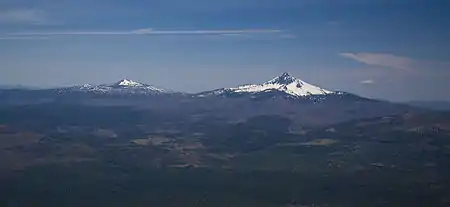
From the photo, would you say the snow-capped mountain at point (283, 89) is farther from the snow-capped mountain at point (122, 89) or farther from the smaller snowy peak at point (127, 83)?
the smaller snowy peak at point (127, 83)

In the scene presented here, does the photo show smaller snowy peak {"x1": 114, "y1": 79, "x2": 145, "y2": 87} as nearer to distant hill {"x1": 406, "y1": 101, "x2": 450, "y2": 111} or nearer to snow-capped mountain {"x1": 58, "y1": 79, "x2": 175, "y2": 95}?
snow-capped mountain {"x1": 58, "y1": 79, "x2": 175, "y2": 95}

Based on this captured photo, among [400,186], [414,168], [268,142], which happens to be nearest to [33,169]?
[268,142]

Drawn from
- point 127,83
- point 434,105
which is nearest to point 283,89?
point 127,83

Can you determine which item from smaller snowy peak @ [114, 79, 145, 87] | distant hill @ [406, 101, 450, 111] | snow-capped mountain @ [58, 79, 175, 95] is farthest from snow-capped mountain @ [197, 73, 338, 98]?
distant hill @ [406, 101, 450, 111]

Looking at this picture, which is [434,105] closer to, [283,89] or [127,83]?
[283,89]

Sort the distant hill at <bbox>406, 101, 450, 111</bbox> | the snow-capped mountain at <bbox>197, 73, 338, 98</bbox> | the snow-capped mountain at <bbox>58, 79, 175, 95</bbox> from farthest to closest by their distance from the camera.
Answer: the snow-capped mountain at <bbox>197, 73, 338, 98</bbox> < the snow-capped mountain at <bbox>58, 79, 175, 95</bbox> < the distant hill at <bbox>406, 101, 450, 111</bbox>

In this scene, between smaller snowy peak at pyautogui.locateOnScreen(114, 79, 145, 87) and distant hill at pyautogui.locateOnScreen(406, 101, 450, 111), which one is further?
smaller snowy peak at pyautogui.locateOnScreen(114, 79, 145, 87)

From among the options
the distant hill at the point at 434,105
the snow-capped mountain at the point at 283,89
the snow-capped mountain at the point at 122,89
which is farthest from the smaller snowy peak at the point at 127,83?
the distant hill at the point at 434,105

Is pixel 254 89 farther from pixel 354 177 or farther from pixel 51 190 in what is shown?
pixel 51 190
